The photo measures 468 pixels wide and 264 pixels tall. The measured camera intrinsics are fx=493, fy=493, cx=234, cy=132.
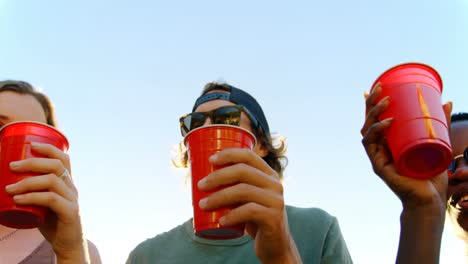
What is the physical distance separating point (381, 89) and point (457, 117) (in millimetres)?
Result: 1547

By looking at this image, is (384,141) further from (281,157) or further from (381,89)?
(281,157)

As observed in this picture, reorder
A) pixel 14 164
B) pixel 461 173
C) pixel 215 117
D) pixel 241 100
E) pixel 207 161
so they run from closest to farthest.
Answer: pixel 207 161, pixel 14 164, pixel 461 173, pixel 215 117, pixel 241 100

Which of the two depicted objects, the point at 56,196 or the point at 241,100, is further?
the point at 241,100

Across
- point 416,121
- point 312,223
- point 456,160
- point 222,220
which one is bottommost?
point 222,220

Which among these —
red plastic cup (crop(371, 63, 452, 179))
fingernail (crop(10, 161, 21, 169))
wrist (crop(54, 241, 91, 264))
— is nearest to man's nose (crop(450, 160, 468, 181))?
red plastic cup (crop(371, 63, 452, 179))

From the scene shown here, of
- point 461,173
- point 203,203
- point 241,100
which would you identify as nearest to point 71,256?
point 203,203

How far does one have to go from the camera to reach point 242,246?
2.58 m

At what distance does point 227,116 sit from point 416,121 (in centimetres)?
122

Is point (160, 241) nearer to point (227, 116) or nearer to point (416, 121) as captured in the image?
point (227, 116)

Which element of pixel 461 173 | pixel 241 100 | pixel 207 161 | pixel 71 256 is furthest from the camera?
pixel 241 100

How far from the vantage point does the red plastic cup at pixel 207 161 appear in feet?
5.36

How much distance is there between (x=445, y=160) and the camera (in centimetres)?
201

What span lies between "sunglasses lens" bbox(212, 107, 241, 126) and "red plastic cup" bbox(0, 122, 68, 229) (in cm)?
110

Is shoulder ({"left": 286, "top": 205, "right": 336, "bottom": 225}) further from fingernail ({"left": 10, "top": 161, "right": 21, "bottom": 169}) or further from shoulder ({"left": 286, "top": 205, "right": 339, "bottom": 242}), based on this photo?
fingernail ({"left": 10, "top": 161, "right": 21, "bottom": 169})
